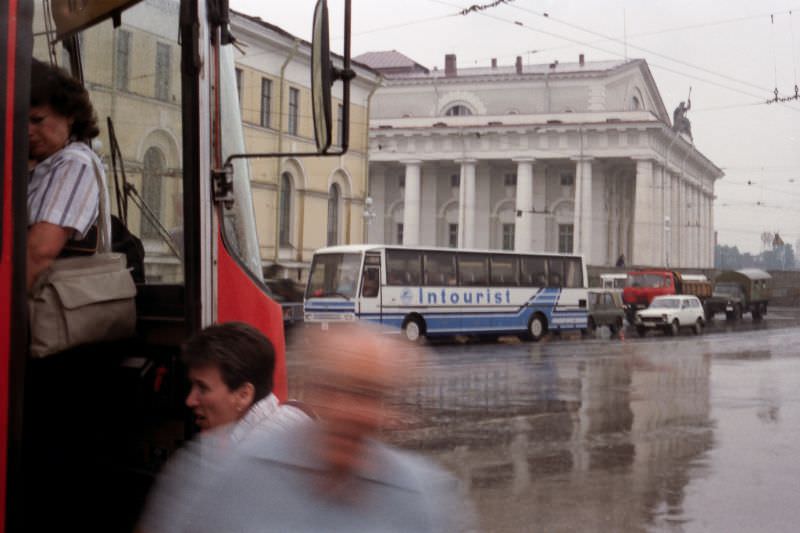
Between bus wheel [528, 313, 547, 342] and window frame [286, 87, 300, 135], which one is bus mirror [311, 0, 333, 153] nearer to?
window frame [286, 87, 300, 135]

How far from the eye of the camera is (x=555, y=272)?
35.2m

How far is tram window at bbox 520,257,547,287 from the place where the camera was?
33938 mm

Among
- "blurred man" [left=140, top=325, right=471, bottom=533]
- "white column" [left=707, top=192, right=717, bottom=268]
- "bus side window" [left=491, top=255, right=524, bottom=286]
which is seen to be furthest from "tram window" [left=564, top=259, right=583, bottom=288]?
"white column" [left=707, top=192, right=717, bottom=268]

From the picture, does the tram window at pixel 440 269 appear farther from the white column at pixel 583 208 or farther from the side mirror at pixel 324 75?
the white column at pixel 583 208

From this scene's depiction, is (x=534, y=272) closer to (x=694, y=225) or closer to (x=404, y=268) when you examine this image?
(x=404, y=268)

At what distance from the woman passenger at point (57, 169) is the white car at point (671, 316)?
36.6m

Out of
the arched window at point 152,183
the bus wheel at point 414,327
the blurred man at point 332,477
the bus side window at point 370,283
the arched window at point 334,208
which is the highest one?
the arched window at point 334,208

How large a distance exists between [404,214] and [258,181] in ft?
207

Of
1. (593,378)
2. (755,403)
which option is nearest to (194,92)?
(755,403)

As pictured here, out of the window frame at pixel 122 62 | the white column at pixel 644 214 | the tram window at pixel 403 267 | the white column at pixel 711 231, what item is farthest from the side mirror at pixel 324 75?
the white column at pixel 711 231

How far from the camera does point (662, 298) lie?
1588 inches

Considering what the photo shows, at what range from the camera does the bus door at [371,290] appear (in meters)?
28.6

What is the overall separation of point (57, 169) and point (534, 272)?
3176cm

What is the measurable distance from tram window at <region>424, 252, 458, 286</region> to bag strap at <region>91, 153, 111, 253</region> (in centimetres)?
2695
